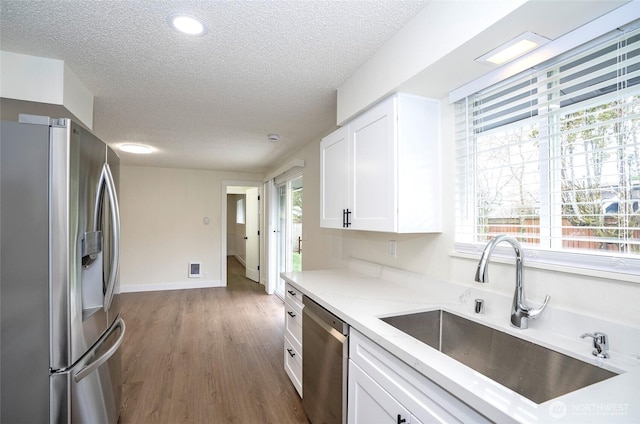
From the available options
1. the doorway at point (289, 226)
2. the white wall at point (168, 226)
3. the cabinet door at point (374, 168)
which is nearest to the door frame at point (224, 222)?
the white wall at point (168, 226)

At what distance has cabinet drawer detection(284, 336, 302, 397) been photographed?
220 centimetres

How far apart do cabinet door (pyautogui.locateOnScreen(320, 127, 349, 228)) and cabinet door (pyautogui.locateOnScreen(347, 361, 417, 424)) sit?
3.54 ft

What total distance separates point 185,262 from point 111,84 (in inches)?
165

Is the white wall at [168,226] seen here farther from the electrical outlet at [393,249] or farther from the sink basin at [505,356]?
the sink basin at [505,356]

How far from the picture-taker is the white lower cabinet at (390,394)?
910mm

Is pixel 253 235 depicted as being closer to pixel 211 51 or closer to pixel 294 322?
pixel 294 322

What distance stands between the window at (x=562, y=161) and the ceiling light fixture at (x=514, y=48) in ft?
0.44

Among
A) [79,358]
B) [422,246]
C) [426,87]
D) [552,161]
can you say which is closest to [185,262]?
[79,358]

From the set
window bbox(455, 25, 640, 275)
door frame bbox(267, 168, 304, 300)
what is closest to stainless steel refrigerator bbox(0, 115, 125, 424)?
window bbox(455, 25, 640, 275)

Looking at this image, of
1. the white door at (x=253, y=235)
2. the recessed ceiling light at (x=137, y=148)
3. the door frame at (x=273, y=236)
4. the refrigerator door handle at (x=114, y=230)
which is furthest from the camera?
the white door at (x=253, y=235)

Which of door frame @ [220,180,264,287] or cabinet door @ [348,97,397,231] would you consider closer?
cabinet door @ [348,97,397,231]

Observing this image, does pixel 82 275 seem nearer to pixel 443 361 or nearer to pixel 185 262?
pixel 443 361

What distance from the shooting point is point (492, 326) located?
1311 millimetres

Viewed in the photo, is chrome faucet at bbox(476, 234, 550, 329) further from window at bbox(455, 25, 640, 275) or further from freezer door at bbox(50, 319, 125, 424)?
freezer door at bbox(50, 319, 125, 424)
